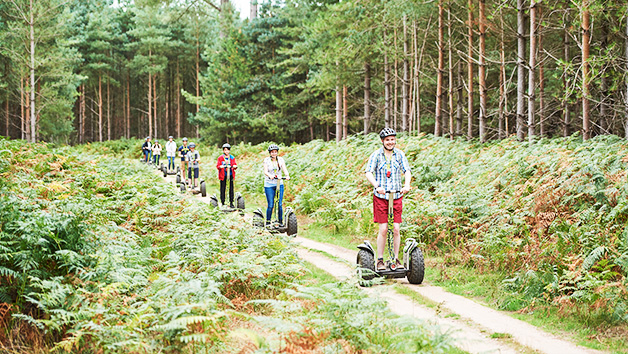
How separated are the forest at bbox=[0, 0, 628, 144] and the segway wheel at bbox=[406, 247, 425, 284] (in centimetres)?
702

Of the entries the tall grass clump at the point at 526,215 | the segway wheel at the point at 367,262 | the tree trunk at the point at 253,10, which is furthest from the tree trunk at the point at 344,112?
the segway wheel at the point at 367,262

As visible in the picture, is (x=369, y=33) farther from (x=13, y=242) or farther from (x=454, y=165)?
(x=13, y=242)

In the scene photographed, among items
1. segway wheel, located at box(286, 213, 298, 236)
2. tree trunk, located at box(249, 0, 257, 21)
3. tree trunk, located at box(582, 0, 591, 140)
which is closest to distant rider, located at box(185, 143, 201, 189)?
segway wheel, located at box(286, 213, 298, 236)

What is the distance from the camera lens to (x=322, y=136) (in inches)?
1614

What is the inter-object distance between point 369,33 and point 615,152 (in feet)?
49.5

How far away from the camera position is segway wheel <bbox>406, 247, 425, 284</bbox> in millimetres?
7703

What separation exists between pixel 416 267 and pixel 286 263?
6.75ft

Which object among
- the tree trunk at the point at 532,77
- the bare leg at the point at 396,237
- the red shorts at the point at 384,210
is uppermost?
the tree trunk at the point at 532,77

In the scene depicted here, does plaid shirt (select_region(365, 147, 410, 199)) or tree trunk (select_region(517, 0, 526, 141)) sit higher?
tree trunk (select_region(517, 0, 526, 141))

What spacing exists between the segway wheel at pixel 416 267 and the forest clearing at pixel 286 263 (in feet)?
1.97

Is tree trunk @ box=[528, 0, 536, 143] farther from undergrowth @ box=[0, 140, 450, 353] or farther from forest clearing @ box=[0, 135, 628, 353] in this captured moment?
undergrowth @ box=[0, 140, 450, 353]

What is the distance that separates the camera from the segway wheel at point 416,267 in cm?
770

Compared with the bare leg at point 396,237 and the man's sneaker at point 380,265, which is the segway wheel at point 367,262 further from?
the bare leg at point 396,237

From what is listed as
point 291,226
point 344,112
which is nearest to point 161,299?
point 291,226
